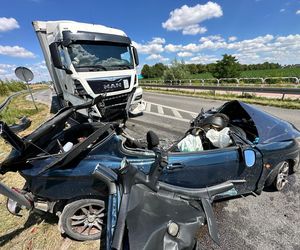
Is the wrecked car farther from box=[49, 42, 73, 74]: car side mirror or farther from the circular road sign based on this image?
the circular road sign

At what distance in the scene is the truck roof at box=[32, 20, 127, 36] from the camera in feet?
20.5

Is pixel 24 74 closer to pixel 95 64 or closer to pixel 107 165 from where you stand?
pixel 95 64

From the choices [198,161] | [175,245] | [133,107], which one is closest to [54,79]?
[133,107]

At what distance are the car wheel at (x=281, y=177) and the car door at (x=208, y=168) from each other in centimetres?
56

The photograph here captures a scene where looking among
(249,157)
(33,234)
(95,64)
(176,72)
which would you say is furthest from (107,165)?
(176,72)

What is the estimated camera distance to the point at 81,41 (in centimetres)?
607

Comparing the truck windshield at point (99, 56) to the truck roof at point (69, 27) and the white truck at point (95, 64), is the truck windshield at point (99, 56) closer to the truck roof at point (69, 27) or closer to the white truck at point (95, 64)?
the white truck at point (95, 64)

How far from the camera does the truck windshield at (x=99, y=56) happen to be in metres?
6.04

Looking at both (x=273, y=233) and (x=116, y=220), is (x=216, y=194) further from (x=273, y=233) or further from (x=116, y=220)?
(x=116, y=220)

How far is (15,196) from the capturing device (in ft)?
7.23

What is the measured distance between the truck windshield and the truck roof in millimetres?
578

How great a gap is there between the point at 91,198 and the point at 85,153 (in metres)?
0.55

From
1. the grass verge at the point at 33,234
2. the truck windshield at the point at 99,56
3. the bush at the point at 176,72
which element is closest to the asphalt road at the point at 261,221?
the grass verge at the point at 33,234

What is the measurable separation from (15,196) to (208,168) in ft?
7.44
